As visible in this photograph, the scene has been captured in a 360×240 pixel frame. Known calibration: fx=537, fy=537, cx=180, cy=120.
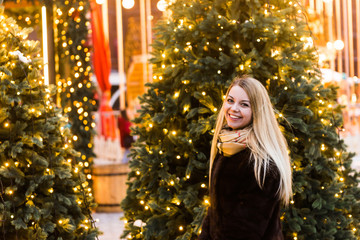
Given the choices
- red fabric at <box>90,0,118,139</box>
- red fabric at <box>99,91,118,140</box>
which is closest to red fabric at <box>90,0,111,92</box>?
red fabric at <box>90,0,118,139</box>

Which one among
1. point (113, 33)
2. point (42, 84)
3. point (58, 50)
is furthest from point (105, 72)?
point (113, 33)

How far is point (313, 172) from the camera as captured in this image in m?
3.96

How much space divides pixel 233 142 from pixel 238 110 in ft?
0.52

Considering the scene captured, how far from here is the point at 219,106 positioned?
12.8ft

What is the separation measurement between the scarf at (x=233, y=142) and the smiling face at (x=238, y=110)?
0.03 meters

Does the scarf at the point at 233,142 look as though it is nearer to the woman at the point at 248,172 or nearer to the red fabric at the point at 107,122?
the woman at the point at 248,172

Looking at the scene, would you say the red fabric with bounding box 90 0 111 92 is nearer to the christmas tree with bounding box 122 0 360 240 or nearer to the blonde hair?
the christmas tree with bounding box 122 0 360 240

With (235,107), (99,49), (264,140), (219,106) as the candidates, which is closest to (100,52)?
(99,49)

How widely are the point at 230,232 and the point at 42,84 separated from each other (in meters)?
1.99

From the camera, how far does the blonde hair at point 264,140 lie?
250 centimetres

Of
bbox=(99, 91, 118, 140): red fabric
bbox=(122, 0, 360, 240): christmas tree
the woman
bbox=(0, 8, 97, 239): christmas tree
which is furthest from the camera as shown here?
bbox=(99, 91, 118, 140): red fabric

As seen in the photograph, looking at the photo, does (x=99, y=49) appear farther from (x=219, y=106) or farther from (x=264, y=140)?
(x=264, y=140)

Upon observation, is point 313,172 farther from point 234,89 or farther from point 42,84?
point 42,84

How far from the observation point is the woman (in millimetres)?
2473
